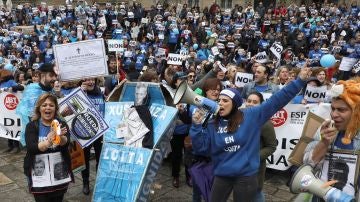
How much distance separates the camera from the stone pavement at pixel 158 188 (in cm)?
568

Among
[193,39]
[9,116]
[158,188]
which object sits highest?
[193,39]

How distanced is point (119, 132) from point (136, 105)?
399 mm

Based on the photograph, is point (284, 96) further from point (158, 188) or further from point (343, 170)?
point (158, 188)

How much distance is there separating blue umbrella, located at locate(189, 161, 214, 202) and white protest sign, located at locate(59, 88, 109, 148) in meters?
1.27

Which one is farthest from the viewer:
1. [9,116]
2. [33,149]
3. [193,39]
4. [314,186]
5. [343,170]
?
[193,39]

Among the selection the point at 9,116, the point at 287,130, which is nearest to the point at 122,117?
the point at 287,130

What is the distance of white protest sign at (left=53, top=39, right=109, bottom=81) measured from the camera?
5609 millimetres

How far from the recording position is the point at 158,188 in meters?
5.90

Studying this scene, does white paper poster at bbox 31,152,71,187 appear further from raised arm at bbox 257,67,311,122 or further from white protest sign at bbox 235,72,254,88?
white protest sign at bbox 235,72,254,88

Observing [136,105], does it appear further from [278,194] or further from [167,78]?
[278,194]

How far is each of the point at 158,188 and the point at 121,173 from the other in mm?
1372

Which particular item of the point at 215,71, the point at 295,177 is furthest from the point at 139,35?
the point at 295,177

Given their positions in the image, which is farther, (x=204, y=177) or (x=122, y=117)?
(x=122, y=117)

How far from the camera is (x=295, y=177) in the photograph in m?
2.85
